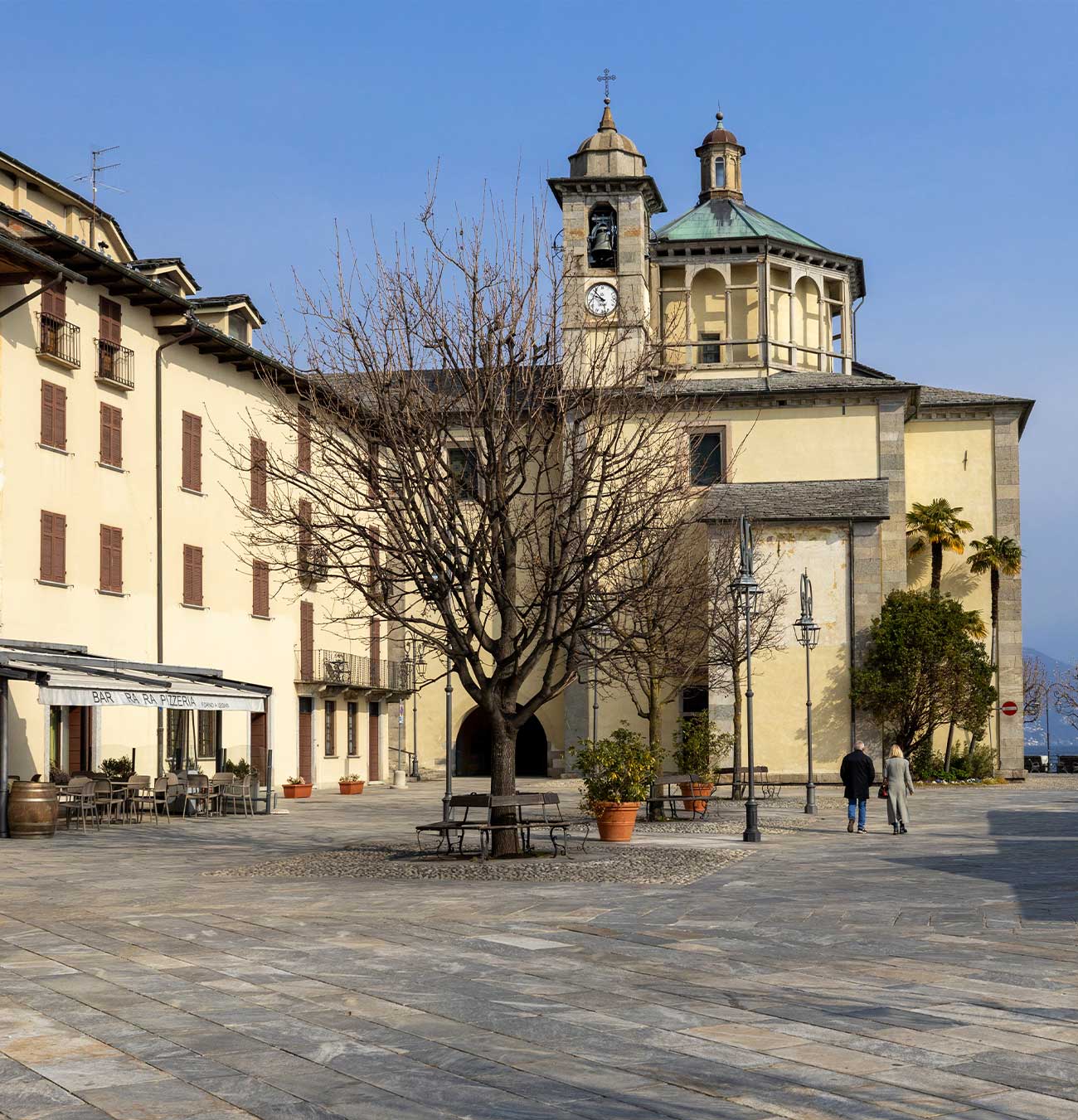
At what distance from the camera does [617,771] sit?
21.0 m

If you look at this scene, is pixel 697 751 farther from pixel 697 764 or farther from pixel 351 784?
pixel 351 784

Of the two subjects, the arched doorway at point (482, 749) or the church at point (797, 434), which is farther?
the arched doorway at point (482, 749)

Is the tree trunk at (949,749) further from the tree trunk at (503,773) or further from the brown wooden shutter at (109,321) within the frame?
the tree trunk at (503,773)

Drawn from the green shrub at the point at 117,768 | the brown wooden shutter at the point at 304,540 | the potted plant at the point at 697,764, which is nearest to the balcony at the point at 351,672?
the green shrub at the point at 117,768

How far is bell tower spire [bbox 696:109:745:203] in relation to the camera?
57.9 metres

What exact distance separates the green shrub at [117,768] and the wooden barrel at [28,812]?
5.47 metres

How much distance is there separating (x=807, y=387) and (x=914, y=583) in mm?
7185

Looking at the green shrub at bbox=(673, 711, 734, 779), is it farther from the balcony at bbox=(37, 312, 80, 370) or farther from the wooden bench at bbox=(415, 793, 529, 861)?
the balcony at bbox=(37, 312, 80, 370)

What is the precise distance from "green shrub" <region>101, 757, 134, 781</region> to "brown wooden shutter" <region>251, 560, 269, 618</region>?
754 centimetres

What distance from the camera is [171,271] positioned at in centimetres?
3600

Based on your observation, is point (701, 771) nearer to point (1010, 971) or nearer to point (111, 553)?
point (111, 553)

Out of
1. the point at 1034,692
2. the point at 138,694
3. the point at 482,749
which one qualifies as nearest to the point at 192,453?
the point at 138,694

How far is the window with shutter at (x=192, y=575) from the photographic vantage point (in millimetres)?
33031

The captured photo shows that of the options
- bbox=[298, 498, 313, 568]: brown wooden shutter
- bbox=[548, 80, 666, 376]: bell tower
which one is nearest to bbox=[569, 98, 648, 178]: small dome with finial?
bbox=[548, 80, 666, 376]: bell tower
